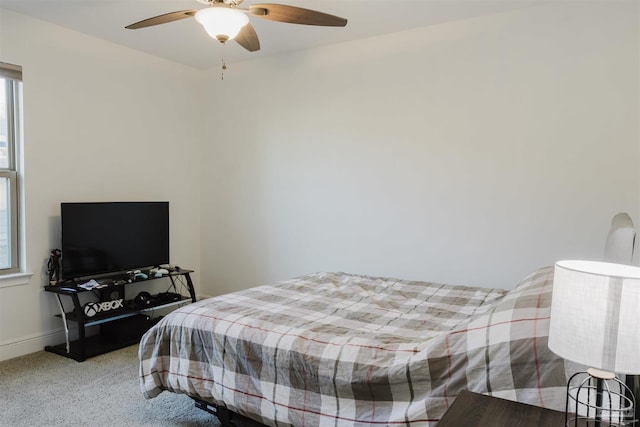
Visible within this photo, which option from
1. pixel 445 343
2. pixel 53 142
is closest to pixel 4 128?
pixel 53 142

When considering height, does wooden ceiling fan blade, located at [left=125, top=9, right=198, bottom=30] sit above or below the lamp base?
above

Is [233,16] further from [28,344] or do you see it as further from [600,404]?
[28,344]

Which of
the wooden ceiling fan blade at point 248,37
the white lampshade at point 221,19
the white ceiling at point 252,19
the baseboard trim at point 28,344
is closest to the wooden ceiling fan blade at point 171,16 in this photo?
the white lampshade at point 221,19

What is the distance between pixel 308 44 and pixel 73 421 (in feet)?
11.4

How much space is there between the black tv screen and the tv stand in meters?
0.14

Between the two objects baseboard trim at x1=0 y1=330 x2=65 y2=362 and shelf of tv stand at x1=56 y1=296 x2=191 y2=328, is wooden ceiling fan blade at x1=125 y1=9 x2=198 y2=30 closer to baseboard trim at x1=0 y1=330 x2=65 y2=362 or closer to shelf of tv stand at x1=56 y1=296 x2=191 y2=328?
shelf of tv stand at x1=56 y1=296 x2=191 y2=328

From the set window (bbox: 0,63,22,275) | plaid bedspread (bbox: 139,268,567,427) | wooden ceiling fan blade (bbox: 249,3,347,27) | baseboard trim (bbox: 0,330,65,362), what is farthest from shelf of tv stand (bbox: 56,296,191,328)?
wooden ceiling fan blade (bbox: 249,3,347,27)

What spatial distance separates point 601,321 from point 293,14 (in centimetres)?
208

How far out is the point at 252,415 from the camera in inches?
82.0

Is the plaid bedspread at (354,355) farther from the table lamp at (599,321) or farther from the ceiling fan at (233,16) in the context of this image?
Result: the ceiling fan at (233,16)

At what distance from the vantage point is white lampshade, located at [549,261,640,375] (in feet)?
3.05

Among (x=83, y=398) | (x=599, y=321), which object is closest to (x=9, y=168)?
(x=83, y=398)

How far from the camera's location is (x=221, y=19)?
219 centimetres

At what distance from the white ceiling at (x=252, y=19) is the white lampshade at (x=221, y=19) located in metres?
1.04
